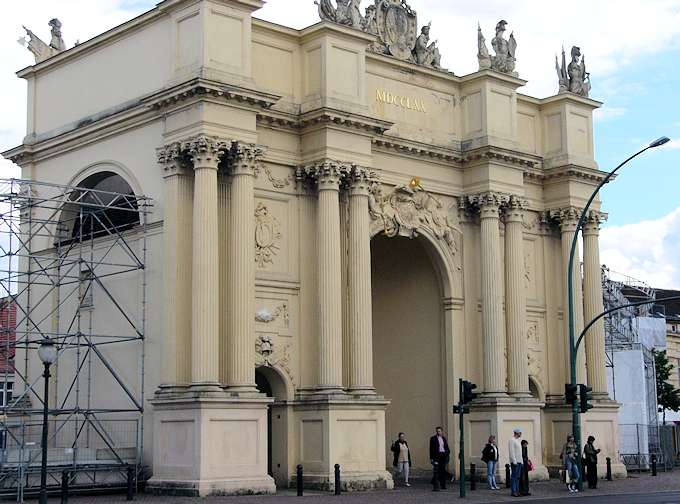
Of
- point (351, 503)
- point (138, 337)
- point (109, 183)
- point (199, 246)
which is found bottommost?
point (351, 503)

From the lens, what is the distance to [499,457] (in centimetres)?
3722

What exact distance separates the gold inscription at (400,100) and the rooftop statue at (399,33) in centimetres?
139

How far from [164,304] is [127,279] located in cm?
248

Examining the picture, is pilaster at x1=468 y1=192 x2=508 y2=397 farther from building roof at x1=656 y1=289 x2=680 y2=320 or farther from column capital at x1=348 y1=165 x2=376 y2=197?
building roof at x1=656 y1=289 x2=680 y2=320

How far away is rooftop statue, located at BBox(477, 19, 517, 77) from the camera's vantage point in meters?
40.2

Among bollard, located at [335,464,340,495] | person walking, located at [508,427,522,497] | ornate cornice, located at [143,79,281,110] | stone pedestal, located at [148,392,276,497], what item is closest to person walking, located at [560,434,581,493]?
person walking, located at [508,427,522,497]

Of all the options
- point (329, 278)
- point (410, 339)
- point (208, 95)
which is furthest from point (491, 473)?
point (208, 95)

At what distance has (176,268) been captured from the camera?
3122cm

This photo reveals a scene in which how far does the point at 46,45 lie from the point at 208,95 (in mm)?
9642

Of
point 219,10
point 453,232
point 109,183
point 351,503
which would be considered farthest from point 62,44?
point 351,503

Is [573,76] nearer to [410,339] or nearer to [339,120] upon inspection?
[410,339]

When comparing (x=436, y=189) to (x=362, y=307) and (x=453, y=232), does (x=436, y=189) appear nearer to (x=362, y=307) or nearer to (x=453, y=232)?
(x=453, y=232)

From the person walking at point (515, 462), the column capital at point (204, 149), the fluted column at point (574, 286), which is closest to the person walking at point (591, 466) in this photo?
the person walking at point (515, 462)

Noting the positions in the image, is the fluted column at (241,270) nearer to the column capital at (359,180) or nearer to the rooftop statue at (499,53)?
the column capital at (359,180)
